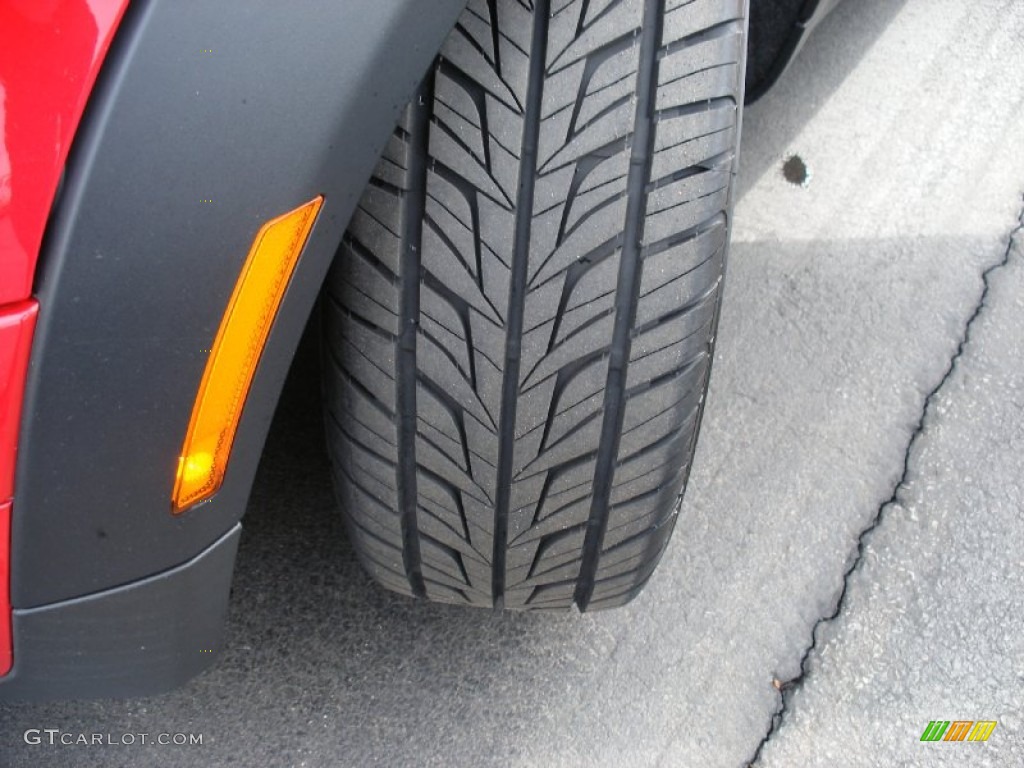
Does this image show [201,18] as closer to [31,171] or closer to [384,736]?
[31,171]

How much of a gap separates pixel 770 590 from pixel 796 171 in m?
1.02

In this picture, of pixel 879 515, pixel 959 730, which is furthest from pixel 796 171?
pixel 959 730

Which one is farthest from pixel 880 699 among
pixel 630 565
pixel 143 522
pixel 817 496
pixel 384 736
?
pixel 143 522

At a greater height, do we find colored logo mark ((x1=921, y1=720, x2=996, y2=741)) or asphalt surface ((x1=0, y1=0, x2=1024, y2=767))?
asphalt surface ((x1=0, y1=0, x2=1024, y2=767))

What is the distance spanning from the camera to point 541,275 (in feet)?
3.21

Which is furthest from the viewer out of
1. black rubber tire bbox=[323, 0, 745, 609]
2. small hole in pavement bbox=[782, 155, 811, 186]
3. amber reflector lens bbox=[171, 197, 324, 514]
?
small hole in pavement bbox=[782, 155, 811, 186]

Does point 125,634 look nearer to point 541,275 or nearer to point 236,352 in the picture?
point 236,352

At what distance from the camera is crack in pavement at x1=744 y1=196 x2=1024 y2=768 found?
4.76ft

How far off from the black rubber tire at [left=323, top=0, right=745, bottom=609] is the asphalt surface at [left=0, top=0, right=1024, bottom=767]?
A: 0.36 meters

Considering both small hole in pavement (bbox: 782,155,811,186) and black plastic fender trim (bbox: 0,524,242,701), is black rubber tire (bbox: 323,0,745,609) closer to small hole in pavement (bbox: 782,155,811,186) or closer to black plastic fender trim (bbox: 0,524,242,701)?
black plastic fender trim (bbox: 0,524,242,701)

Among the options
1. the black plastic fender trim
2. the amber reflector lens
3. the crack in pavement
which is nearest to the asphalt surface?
Answer: the crack in pavement

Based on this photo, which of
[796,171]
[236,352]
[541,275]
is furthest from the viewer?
[796,171]

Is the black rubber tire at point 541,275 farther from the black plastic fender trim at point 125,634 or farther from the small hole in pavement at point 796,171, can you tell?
the small hole in pavement at point 796,171

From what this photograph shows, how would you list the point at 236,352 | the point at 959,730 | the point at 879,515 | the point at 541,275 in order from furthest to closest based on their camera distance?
the point at 879,515 < the point at 959,730 < the point at 541,275 < the point at 236,352
